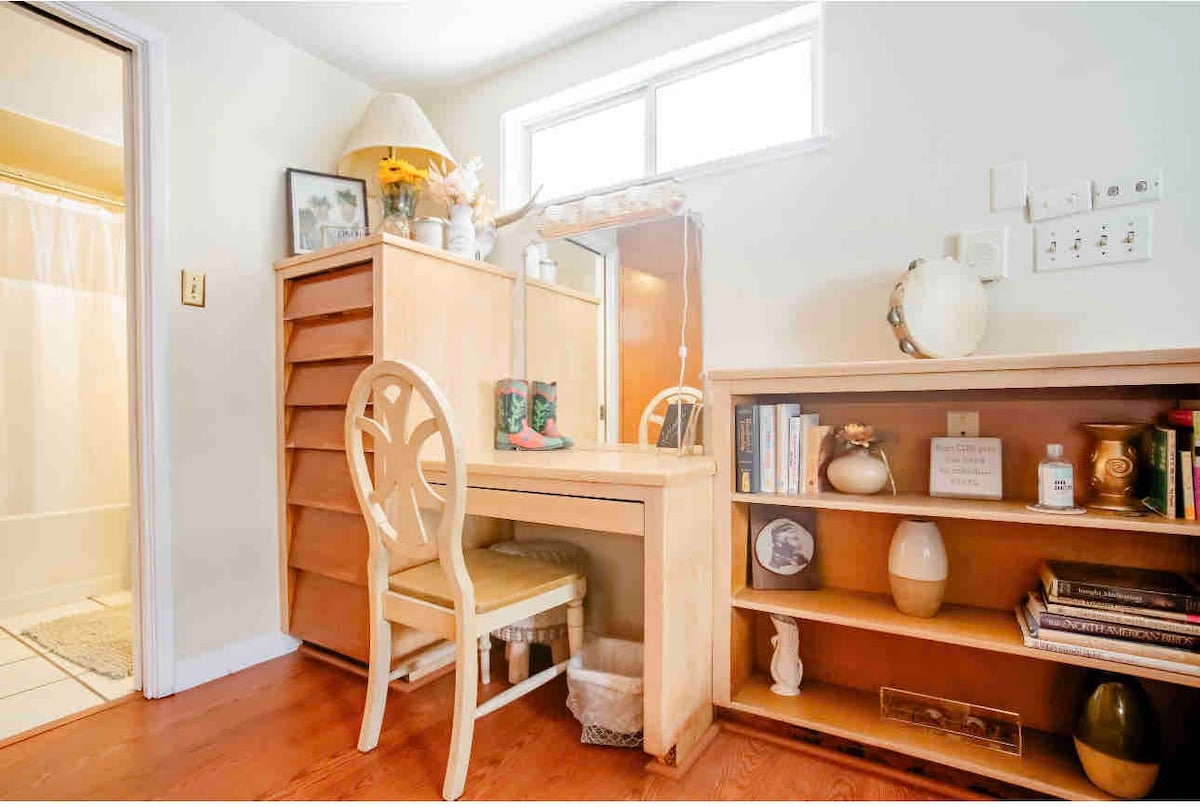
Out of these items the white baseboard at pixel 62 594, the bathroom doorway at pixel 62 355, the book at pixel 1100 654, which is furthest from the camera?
the white baseboard at pixel 62 594

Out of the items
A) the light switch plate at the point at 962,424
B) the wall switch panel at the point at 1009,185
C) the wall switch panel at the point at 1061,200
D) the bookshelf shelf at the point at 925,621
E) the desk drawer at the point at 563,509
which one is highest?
the wall switch panel at the point at 1009,185

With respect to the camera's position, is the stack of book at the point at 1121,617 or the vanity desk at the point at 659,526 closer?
the stack of book at the point at 1121,617

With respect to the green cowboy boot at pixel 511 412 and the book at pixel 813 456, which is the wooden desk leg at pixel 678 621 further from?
the green cowboy boot at pixel 511 412

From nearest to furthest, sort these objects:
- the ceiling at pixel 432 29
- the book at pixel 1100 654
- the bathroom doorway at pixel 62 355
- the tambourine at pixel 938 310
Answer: the book at pixel 1100 654 → the tambourine at pixel 938 310 → the ceiling at pixel 432 29 → the bathroom doorway at pixel 62 355

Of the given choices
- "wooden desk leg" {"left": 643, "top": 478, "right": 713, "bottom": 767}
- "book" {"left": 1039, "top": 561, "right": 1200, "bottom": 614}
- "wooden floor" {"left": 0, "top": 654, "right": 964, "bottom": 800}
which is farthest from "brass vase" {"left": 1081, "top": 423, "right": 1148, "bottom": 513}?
"wooden desk leg" {"left": 643, "top": 478, "right": 713, "bottom": 767}

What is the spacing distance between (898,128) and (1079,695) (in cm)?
149

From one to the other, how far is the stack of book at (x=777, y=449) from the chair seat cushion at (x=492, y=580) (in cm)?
56

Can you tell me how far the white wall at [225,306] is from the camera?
1873mm

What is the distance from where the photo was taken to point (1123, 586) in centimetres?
119

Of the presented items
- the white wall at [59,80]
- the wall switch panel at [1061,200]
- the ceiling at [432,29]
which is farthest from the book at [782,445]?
the white wall at [59,80]

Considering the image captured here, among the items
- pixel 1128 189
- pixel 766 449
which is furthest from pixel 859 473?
pixel 1128 189

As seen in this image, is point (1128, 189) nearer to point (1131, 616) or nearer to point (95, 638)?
point (1131, 616)

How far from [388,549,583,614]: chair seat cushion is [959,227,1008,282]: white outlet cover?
1313 millimetres

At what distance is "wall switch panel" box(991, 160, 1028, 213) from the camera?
4.70ft
